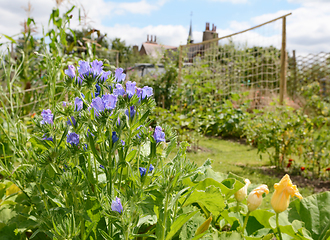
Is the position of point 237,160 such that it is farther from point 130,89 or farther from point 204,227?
point 130,89

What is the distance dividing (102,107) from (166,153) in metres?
0.25

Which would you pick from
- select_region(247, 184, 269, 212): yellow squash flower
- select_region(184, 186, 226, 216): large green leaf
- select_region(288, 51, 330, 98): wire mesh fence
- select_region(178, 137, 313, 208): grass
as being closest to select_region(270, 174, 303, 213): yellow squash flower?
select_region(247, 184, 269, 212): yellow squash flower

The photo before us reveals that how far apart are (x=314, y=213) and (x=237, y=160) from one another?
119 inches

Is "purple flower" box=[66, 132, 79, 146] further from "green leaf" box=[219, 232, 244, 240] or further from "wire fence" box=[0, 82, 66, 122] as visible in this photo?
"green leaf" box=[219, 232, 244, 240]

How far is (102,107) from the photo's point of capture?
2.14 feet

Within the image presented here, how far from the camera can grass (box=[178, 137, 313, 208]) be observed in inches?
122

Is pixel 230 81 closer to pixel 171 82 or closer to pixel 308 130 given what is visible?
pixel 171 82

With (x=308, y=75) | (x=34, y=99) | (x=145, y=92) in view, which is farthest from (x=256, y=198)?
(x=308, y=75)

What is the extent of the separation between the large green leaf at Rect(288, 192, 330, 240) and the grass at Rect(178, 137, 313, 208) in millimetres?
1376

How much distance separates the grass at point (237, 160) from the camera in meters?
3.10

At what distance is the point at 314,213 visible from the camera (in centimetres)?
109

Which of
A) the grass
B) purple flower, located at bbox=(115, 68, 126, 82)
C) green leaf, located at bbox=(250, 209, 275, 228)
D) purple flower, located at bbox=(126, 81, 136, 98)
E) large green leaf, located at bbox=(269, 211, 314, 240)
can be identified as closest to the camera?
purple flower, located at bbox=(126, 81, 136, 98)

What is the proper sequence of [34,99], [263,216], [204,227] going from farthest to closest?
[34,99]
[263,216]
[204,227]

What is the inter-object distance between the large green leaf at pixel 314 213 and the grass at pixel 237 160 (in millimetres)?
1376
